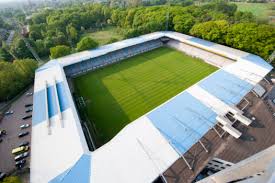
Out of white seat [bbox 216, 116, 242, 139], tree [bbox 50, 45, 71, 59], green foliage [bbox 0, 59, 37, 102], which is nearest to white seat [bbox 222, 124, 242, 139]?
white seat [bbox 216, 116, 242, 139]

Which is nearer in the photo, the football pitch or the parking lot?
the parking lot

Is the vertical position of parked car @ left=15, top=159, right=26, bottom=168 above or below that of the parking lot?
below

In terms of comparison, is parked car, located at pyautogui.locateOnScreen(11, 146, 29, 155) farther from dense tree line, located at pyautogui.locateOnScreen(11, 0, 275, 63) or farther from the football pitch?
dense tree line, located at pyautogui.locateOnScreen(11, 0, 275, 63)

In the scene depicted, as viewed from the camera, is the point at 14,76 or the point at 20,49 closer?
the point at 14,76

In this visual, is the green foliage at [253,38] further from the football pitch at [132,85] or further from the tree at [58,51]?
the tree at [58,51]

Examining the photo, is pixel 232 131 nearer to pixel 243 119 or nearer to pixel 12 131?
pixel 243 119

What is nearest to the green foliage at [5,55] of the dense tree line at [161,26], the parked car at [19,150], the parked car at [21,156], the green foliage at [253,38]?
the dense tree line at [161,26]

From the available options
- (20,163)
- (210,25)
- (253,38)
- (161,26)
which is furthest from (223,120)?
(161,26)

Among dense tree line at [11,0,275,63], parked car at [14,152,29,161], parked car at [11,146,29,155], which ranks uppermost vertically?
dense tree line at [11,0,275,63]
